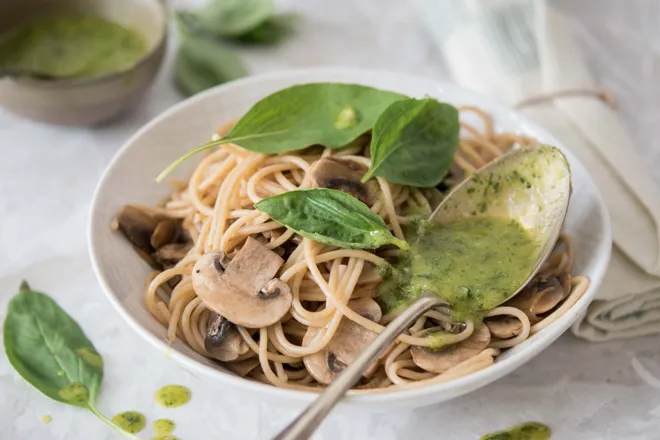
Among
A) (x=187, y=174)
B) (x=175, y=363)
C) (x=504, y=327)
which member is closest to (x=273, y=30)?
(x=187, y=174)

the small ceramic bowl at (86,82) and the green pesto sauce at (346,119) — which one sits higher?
the green pesto sauce at (346,119)

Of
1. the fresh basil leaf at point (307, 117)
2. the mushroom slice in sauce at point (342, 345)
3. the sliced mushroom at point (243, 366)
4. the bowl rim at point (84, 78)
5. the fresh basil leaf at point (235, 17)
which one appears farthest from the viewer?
the fresh basil leaf at point (235, 17)

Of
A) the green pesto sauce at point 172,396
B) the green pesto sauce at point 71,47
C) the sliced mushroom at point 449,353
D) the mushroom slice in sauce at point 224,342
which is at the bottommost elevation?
the green pesto sauce at point 172,396

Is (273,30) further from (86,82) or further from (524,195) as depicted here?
(524,195)

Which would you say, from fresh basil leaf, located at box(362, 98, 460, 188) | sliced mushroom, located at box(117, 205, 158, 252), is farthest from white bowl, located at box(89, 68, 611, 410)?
fresh basil leaf, located at box(362, 98, 460, 188)

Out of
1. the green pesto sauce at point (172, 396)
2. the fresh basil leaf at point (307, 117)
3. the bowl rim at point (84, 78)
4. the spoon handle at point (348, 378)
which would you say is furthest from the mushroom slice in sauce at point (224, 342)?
the bowl rim at point (84, 78)

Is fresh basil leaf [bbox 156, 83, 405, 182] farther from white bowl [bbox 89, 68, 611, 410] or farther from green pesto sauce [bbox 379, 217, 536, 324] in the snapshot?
green pesto sauce [bbox 379, 217, 536, 324]

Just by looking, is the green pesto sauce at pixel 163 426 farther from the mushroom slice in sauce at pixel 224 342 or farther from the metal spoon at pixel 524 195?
the metal spoon at pixel 524 195
